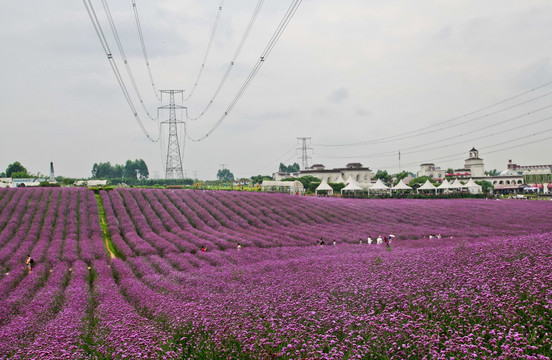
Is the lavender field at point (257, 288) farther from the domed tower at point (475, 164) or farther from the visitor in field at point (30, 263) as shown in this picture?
the domed tower at point (475, 164)

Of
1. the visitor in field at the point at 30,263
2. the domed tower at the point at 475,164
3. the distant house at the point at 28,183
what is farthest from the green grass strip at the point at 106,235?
the domed tower at the point at 475,164

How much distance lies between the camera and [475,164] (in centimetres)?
13825

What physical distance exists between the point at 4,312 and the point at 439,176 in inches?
6424

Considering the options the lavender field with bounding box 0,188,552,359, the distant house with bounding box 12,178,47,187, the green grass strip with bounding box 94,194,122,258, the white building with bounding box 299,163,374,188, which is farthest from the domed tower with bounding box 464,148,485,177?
the green grass strip with bounding box 94,194,122,258

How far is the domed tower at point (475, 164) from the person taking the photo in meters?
137

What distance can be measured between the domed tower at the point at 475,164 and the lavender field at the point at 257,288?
10495 centimetres

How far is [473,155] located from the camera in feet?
463

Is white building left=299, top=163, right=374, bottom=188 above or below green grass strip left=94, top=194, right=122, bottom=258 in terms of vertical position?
above

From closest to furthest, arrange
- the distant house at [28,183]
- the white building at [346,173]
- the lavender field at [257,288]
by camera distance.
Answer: the lavender field at [257,288], the distant house at [28,183], the white building at [346,173]

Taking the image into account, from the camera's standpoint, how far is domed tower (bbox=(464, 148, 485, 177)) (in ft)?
449

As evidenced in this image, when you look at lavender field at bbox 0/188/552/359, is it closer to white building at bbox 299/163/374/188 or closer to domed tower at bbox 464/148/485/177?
white building at bbox 299/163/374/188

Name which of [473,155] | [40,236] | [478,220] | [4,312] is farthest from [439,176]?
[4,312]

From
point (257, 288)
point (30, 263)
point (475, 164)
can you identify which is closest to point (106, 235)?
point (30, 263)

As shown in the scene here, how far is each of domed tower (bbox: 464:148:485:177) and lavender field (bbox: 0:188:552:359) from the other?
105 m
